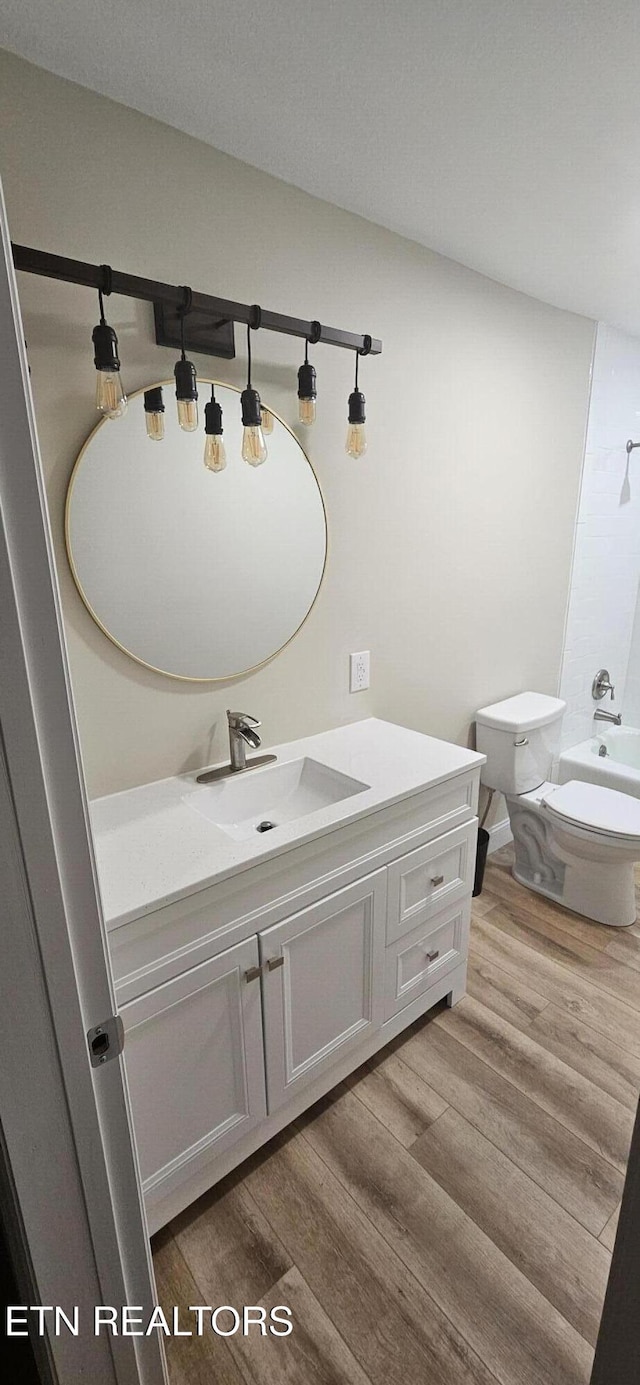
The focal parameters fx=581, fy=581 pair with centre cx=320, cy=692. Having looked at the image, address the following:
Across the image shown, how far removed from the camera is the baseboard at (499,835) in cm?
277

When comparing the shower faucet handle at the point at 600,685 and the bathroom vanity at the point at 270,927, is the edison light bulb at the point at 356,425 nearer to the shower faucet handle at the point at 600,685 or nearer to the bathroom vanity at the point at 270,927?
the bathroom vanity at the point at 270,927

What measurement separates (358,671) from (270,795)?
1.78 feet

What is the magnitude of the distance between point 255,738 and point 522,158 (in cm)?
154

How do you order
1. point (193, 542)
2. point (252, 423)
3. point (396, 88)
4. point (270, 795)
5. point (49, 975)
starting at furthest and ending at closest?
point (270, 795) → point (193, 542) → point (252, 423) → point (396, 88) → point (49, 975)

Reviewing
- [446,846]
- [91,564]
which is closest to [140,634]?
[91,564]

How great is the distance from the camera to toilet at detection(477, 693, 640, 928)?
85.8 inches

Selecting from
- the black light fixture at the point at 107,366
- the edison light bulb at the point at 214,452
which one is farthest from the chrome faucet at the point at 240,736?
the black light fixture at the point at 107,366

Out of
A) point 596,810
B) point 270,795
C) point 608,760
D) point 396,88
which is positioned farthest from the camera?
point 608,760

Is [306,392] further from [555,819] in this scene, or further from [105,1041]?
[555,819]

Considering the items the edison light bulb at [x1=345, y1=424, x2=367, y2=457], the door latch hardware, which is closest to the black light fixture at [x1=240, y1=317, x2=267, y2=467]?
the edison light bulb at [x1=345, y1=424, x2=367, y2=457]

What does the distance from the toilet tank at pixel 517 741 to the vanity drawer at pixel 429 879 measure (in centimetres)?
71

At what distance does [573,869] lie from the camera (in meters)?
2.32

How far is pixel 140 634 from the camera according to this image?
4.71ft

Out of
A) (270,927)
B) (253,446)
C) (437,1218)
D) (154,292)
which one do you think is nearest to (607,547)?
(253,446)
